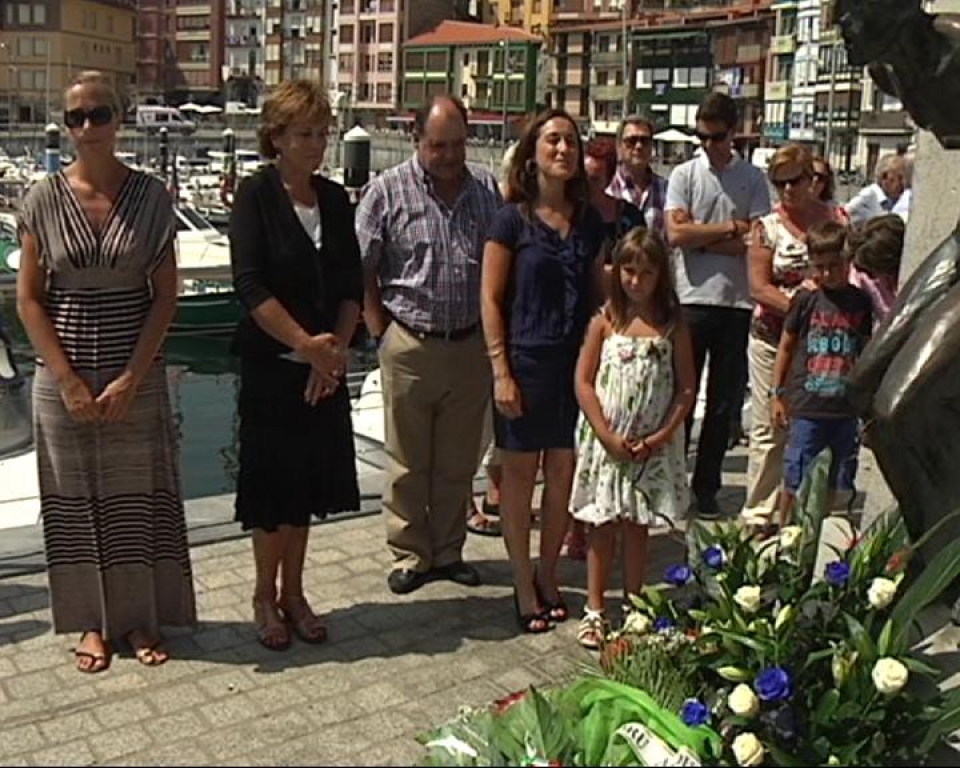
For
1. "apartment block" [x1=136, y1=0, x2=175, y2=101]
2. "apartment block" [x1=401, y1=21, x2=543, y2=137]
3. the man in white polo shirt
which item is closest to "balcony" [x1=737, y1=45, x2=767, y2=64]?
"apartment block" [x1=401, y1=21, x2=543, y2=137]

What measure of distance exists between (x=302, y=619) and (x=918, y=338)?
7.69 ft

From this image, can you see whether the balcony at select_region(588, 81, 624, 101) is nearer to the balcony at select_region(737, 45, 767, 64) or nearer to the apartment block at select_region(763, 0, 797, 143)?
the balcony at select_region(737, 45, 767, 64)

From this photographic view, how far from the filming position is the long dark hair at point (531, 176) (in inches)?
193

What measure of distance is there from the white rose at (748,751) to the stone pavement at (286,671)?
91 centimetres

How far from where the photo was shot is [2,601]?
5.09 metres

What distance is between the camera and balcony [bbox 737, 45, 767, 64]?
80.2 metres

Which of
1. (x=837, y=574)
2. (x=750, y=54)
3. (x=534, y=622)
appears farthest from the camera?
(x=750, y=54)

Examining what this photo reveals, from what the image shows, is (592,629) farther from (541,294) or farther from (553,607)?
(541,294)

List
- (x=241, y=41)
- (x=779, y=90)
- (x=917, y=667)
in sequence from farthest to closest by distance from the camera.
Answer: (x=241, y=41) → (x=779, y=90) → (x=917, y=667)

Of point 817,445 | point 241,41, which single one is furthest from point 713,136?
point 241,41

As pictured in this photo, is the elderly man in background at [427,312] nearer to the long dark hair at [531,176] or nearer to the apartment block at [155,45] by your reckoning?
the long dark hair at [531,176]

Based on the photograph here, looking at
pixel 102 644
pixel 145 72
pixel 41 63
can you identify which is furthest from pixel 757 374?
pixel 145 72

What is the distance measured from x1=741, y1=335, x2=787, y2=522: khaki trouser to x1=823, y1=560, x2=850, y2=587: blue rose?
254 centimetres

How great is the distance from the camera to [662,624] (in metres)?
3.75
